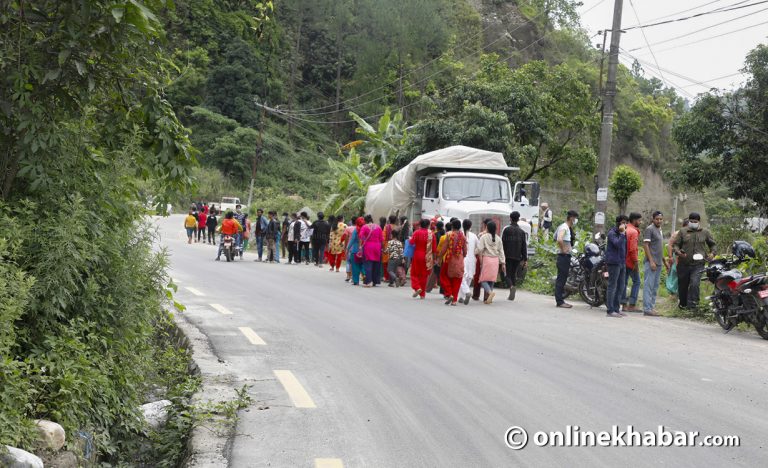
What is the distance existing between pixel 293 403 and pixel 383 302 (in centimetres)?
857

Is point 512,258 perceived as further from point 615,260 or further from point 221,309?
point 221,309

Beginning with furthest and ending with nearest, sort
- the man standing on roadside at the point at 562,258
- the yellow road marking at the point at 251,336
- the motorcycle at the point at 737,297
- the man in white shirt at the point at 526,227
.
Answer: the man in white shirt at the point at 526,227 → the man standing on roadside at the point at 562,258 → the motorcycle at the point at 737,297 → the yellow road marking at the point at 251,336

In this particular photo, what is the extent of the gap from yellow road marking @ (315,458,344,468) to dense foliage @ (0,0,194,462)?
65.9 inches

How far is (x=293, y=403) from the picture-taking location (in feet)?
22.8

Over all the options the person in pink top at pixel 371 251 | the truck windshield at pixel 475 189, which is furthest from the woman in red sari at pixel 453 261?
the truck windshield at pixel 475 189

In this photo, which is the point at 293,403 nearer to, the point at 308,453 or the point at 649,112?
the point at 308,453

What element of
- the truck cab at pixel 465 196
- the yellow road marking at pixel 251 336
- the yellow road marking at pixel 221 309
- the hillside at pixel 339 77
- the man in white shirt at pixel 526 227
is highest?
the hillside at pixel 339 77

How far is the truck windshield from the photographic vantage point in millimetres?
22422

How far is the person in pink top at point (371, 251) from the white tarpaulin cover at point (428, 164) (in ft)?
14.4

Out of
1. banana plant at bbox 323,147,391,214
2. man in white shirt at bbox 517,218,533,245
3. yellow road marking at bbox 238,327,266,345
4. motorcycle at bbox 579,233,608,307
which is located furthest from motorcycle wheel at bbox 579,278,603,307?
banana plant at bbox 323,147,391,214

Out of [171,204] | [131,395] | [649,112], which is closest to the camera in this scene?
[131,395]

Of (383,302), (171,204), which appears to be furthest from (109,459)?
(383,302)

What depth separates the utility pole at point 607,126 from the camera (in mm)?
19438

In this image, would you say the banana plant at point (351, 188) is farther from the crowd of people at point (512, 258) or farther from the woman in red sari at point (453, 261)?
the woman in red sari at point (453, 261)
